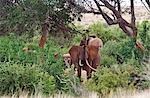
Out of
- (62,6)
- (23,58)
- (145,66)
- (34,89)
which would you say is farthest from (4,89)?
(62,6)

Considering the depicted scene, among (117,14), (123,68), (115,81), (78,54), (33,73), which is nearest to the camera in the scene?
(33,73)

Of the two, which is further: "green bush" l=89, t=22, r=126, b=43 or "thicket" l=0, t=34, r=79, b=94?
"green bush" l=89, t=22, r=126, b=43

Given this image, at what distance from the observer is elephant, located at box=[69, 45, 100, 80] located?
1362 centimetres

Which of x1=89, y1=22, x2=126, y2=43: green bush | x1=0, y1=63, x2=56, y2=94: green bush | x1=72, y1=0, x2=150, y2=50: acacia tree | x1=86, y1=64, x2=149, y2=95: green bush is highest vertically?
x1=72, y1=0, x2=150, y2=50: acacia tree

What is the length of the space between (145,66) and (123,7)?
6.27m

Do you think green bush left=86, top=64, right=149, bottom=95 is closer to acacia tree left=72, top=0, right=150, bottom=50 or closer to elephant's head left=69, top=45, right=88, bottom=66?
elephant's head left=69, top=45, right=88, bottom=66

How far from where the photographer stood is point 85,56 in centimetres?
1365

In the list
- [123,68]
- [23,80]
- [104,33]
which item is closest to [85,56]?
[123,68]

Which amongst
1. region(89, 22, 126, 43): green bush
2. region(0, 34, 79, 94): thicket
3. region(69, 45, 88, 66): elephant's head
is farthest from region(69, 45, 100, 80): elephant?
region(89, 22, 126, 43): green bush

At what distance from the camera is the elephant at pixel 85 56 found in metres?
13.6

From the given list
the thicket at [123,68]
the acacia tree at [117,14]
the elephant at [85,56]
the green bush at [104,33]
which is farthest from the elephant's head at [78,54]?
the green bush at [104,33]

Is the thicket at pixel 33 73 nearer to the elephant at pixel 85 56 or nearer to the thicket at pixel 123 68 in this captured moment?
the thicket at pixel 123 68

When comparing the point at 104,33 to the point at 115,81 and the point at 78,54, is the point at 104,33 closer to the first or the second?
the point at 78,54

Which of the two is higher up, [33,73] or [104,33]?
[104,33]
